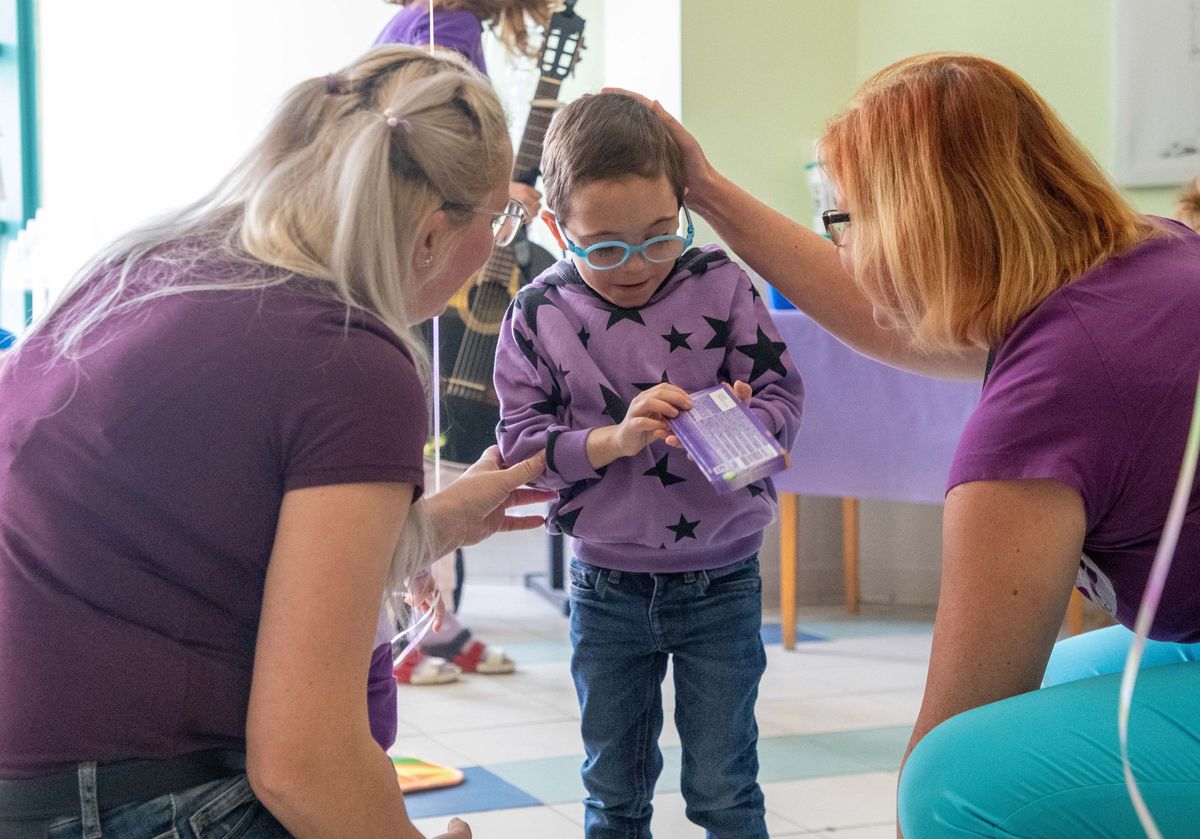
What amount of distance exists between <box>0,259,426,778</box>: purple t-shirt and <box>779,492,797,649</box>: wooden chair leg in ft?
7.91

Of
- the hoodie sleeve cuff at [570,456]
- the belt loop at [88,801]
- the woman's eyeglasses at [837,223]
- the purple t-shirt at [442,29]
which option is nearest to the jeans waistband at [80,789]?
the belt loop at [88,801]

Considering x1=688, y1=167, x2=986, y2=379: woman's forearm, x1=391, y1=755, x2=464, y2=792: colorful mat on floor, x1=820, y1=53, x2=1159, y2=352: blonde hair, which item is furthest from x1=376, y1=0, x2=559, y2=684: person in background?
x1=820, y1=53, x2=1159, y2=352: blonde hair

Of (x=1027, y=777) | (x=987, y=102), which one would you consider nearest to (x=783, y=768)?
(x=1027, y=777)

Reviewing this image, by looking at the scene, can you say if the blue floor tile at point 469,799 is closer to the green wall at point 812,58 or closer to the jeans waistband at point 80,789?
the jeans waistband at point 80,789

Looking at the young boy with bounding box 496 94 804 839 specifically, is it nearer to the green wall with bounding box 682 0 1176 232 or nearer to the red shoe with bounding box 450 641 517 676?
the red shoe with bounding box 450 641 517 676

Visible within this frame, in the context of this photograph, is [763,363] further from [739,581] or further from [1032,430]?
[1032,430]

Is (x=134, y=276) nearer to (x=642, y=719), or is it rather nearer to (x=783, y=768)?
(x=642, y=719)

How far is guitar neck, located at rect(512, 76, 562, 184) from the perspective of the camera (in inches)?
97.1

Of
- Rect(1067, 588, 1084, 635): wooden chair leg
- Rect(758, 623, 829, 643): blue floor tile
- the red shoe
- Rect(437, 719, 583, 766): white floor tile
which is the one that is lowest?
Rect(758, 623, 829, 643): blue floor tile

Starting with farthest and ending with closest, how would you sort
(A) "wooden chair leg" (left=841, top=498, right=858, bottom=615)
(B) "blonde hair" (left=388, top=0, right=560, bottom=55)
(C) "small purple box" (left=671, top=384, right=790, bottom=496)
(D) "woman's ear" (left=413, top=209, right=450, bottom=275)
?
(A) "wooden chair leg" (left=841, top=498, right=858, bottom=615), (B) "blonde hair" (left=388, top=0, right=560, bottom=55), (C) "small purple box" (left=671, top=384, right=790, bottom=496), (D) "woman's ear" (left=413, top=209, right=450, bottom=275)

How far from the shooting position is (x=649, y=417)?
1260mm

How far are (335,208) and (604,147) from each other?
505 millimetres

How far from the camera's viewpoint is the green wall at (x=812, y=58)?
3324 mm

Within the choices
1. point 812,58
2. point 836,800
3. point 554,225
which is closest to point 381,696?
point 554,225
